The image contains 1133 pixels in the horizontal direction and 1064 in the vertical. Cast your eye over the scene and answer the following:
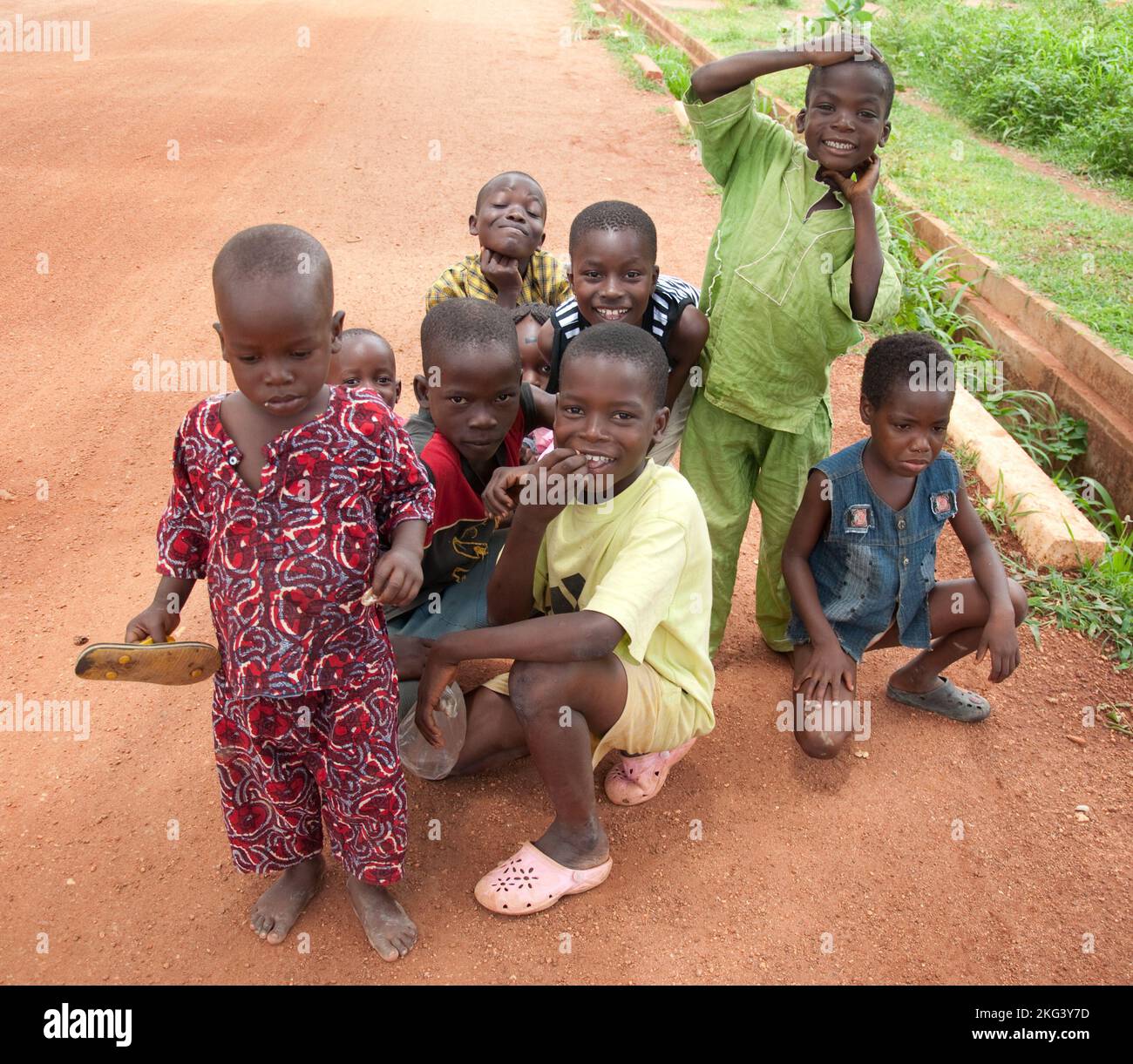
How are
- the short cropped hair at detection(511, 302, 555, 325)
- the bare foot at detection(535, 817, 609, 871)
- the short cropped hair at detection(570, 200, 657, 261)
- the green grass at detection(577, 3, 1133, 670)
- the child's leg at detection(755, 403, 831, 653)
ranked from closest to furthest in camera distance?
the bare foot at detection(535, 817, 609, 871) → the short cropped hair at detection(570, 200, 657, 261) → the child's leg at detection(755, 403, 831, 653) → the short cropped hair at detection(511, 302, 555, 325) → the green grass at detection(577, 3, 1133, 670)

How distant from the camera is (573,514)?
7.91 ft

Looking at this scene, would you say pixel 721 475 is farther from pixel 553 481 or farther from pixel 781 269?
pixel 553 481

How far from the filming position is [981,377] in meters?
5.23

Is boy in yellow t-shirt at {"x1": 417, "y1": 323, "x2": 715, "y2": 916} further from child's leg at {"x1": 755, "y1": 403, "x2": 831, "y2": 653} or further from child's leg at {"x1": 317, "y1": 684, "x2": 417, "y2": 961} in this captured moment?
child's leg at {"x1": 755, "y1": 403, "x2": 831, "y2": 653}

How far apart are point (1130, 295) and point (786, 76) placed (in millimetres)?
5231

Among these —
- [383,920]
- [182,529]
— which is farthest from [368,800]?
[182,529]

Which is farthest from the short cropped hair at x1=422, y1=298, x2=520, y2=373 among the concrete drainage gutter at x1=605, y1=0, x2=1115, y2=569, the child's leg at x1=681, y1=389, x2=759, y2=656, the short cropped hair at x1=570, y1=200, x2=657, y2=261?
the concrete drainage gutter at x1=605, y1=0, x2=1115, y2=569

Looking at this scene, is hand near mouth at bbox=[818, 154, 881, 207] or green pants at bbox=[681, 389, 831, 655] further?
green pants at bbox=[681, 389, 831, 655]

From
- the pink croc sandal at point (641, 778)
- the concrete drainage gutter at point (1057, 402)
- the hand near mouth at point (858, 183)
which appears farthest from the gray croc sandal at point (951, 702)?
the hand near mouth at point (858, 183)

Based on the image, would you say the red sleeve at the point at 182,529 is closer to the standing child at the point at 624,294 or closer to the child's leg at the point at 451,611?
the child's leg at the point at 451,611

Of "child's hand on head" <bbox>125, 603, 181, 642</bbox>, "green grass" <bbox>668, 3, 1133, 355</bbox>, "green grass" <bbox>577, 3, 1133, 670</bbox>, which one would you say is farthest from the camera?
"green grass" <bbox>668, 3, 1133, 355</bbox>

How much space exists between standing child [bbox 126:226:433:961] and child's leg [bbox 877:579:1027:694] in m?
1.56

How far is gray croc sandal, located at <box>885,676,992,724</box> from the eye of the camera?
9.80 ft

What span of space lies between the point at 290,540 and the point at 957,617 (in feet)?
6.10
